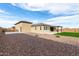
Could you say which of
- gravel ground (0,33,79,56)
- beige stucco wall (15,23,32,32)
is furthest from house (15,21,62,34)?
gravel ground (0,33,79,56)

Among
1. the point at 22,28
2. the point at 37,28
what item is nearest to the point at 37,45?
the point at 37,28

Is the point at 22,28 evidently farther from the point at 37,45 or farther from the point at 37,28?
the point at 37,45

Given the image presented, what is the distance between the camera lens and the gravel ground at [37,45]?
354cm

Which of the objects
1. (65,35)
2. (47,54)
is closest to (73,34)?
(65,35)

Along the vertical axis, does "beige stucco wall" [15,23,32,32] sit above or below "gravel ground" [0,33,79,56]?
above

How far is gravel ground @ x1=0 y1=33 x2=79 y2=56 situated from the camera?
354 cm

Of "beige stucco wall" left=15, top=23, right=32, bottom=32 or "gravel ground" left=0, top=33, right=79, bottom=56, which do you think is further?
"beige stucco wall" left=15, top=23, right=32, bottom=32

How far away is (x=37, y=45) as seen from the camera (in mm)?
3648

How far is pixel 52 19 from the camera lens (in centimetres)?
374

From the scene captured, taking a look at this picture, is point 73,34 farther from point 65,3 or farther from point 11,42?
point 11,42

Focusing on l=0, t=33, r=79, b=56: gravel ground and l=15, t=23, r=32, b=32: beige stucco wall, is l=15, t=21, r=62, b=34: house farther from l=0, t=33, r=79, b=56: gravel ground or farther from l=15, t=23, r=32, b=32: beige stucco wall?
l=0, t=33, r=79, b=56: gravel ground

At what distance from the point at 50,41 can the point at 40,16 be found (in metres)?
0.56

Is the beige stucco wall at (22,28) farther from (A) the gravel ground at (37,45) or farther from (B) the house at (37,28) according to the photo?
(A) the gravel ground at (37,45)

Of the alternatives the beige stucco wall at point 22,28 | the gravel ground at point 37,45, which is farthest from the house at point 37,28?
the gravel ground at point 37,45
